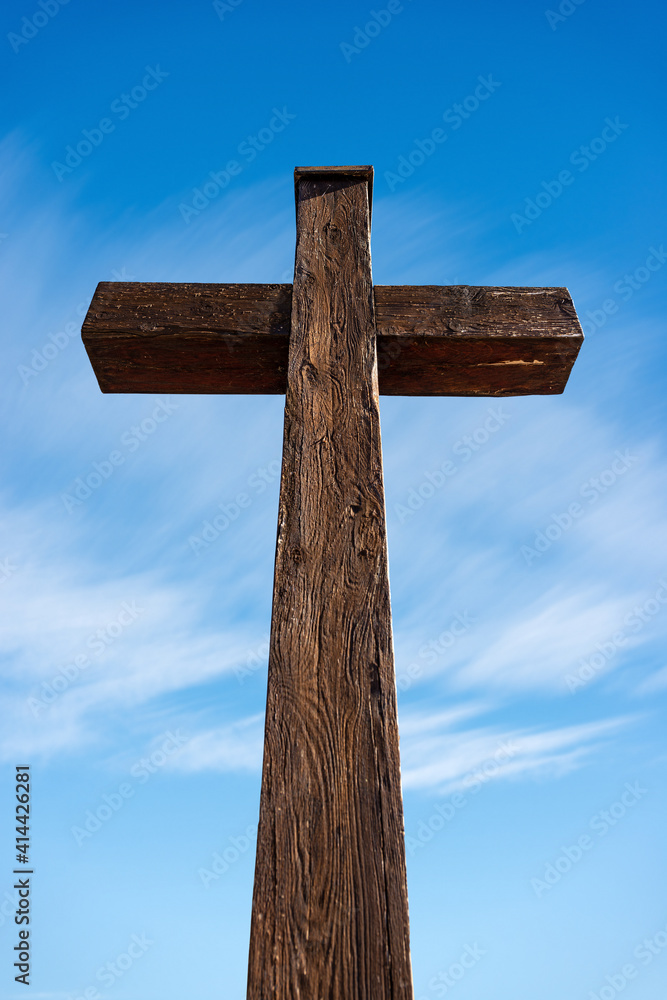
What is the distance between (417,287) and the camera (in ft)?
7.13

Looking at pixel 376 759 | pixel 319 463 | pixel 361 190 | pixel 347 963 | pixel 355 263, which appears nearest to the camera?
pixel 347 963

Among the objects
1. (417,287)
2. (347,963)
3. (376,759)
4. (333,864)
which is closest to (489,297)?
(417,287)

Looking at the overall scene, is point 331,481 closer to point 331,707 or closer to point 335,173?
point 331,707

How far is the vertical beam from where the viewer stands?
4.07 feet

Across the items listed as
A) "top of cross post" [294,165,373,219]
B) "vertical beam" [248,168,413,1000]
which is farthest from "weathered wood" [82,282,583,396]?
"top of cross post" [294,165,373,219]

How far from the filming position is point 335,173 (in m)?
2.31

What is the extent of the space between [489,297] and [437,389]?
0.32 m

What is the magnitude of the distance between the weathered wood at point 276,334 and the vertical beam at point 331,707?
0.41 feet

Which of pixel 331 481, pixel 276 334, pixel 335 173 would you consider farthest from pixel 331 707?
pixel 335 173

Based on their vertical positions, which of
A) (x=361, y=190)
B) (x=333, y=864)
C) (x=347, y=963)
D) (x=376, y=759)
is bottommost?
(x=347, y=963)

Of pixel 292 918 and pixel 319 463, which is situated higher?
pixel 319 463

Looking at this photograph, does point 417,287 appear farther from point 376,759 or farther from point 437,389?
point 376,759

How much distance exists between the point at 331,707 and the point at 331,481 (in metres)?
0.54

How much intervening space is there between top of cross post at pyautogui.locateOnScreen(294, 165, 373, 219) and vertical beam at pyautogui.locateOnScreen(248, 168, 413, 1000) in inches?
19.5
